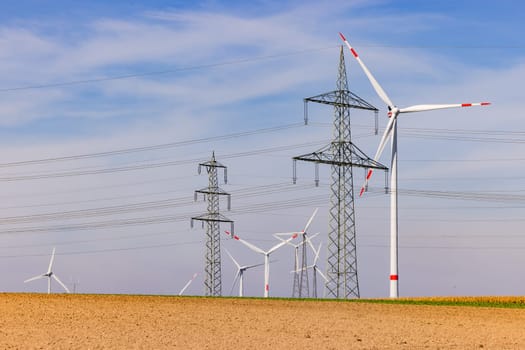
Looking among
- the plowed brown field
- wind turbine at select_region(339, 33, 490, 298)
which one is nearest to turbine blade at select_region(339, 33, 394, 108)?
wind turbine at select_region(339, 33, 490, 298)

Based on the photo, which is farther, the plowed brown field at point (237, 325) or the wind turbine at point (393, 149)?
the wind turbine at point (393, 149)

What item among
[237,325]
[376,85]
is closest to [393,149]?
[376,85]

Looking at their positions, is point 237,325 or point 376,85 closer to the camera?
point 237,325

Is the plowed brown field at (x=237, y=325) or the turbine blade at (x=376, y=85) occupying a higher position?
the turbine blade at (x=376, y=85)

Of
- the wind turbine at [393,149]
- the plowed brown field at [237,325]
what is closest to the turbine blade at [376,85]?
the wind turbine at [393,149]

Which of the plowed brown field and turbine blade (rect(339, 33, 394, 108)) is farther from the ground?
turbine blade (rect(339, 33, 394, 108))

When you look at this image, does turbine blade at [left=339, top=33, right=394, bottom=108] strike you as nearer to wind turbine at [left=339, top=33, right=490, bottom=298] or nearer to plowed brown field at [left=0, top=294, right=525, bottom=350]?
wind turbine at [left=339, top=33, right=490, bottom=298]

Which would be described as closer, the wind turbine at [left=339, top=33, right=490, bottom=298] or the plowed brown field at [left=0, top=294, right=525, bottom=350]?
the plowed brown field at [left=0, top=294, right=525, bottom=350]

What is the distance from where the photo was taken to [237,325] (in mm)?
42906

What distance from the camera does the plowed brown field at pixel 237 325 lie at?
36781 mm

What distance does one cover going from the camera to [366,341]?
128 ft

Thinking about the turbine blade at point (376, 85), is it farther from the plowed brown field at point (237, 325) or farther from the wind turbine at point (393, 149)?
the plowed brown field at point (237, 325)

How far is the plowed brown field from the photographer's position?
36781 mm

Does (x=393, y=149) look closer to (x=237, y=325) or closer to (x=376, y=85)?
(x=376, y=85)
